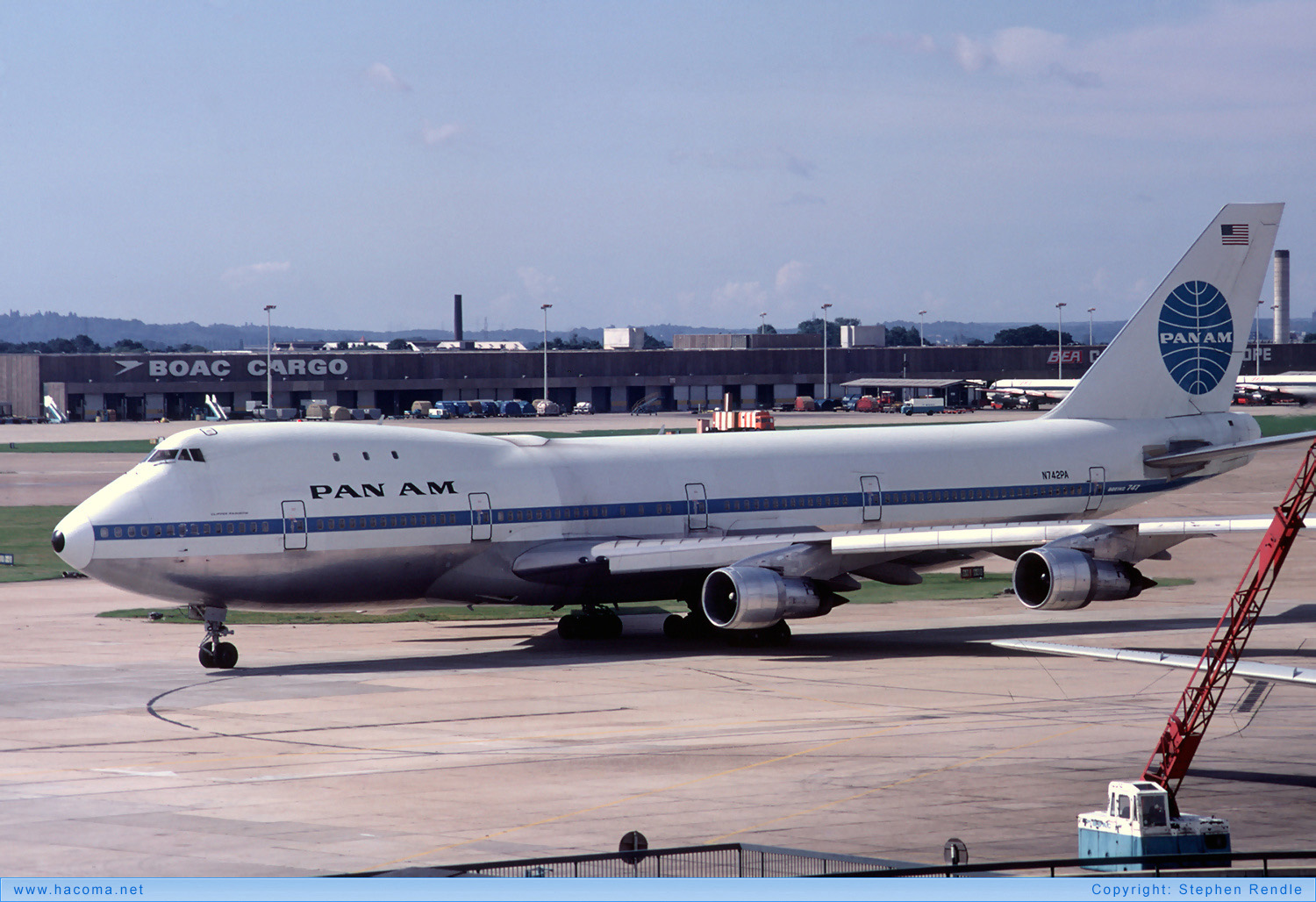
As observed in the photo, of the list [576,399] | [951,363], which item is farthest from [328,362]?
[951,363]

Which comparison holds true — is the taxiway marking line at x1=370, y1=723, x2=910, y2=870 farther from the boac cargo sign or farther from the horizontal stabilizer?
the boac cargo sign

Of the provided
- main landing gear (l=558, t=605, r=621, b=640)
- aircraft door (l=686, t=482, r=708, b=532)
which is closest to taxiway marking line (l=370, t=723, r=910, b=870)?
aircraft door (l=686, t=482, r=708, b=532)

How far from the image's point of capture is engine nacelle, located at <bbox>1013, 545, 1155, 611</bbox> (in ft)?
126

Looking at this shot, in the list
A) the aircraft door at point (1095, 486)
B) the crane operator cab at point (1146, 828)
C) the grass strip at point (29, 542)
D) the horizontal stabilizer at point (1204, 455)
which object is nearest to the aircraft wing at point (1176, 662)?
the crane operator cab at point (1146, 828)

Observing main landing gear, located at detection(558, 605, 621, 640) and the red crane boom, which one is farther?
main landing gear, located at detection(558, 605, 621, 640)

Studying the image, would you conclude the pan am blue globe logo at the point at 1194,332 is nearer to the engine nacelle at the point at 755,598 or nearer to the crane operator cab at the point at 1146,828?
the engine nacelle at the point at 755,598

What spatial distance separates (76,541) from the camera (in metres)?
36.7

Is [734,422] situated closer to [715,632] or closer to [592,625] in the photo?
[715,632]

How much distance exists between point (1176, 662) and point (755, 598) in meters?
15.0

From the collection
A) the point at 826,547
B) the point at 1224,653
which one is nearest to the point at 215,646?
the point at 826,547

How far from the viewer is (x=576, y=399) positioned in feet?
598

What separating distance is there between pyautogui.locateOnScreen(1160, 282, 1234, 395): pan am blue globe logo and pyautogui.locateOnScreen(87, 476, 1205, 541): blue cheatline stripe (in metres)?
3.37

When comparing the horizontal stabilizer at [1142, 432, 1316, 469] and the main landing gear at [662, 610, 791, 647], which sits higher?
the horizontal stabilizer at [1142, 432, 1316, 469]

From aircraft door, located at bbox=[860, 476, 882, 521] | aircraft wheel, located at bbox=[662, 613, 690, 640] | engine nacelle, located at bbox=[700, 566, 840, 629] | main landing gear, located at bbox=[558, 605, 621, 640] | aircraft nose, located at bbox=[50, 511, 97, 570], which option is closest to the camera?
aircraft nose, located at bbox=[50, 511, 97, 570]
